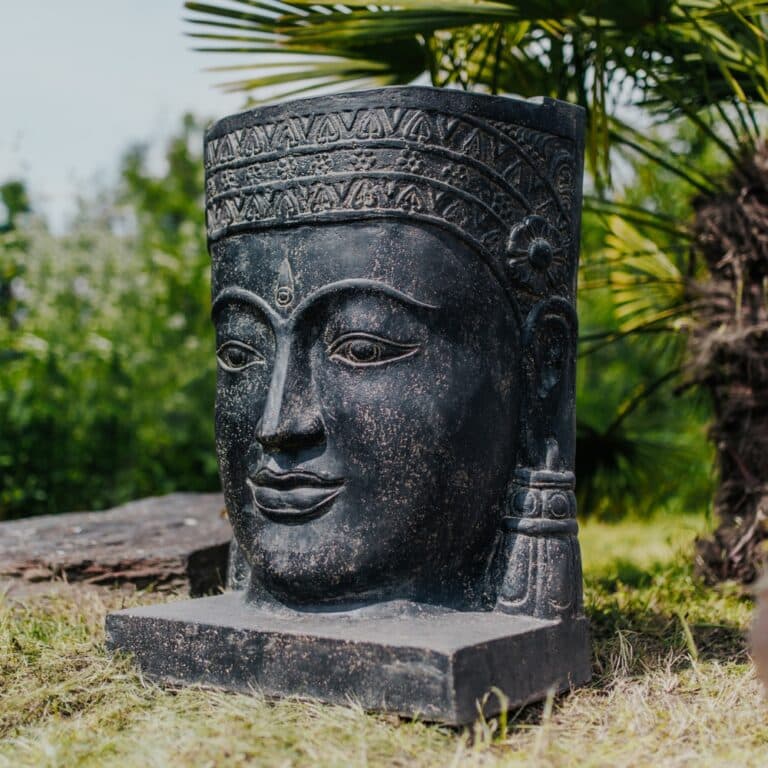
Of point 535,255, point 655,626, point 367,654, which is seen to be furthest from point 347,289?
point 655,626

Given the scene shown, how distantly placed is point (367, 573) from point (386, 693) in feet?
1.32

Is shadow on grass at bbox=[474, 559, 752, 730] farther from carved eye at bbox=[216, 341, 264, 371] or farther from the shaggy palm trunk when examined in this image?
carved eye at bbox=[216, 341, 264, 371]

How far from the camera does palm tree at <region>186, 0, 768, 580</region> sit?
4.26 metres

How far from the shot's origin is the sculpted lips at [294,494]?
10.00 feet

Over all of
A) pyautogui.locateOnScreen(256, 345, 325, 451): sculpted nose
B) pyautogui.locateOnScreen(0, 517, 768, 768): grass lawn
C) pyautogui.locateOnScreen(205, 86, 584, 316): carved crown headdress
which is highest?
pyautogui.locateOnScreen(205, 86, 584, 316): carved crown headdress

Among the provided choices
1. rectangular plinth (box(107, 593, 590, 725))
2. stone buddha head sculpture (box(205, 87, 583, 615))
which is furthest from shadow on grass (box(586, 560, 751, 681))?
stone buddha head sculpture (box(205, 87, 583, 615))

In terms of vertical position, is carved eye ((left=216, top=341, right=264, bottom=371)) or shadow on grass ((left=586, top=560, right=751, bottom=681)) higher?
carved eye ((left=216, top=341, right=264, bottom=371))

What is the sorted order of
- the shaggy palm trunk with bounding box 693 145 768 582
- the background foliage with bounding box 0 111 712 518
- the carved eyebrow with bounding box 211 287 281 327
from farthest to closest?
the background foliage with bounding box 0 111 712 518 < the shaggy palm trunk with bounding box 693 145 768 582 < the carved eyebrow with bounding box 211 287 281 327

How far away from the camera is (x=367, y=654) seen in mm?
2762

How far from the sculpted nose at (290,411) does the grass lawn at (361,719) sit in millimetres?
721

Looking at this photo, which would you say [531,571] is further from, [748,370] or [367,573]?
[748,370]

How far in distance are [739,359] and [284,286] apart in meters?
2.39

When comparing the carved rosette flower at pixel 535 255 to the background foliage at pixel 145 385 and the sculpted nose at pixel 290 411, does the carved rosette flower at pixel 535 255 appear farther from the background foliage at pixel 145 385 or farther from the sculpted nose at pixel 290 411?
the background foliage at pixel 145 385

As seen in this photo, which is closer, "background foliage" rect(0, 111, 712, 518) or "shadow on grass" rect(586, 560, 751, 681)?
"shadow on grass" rect(586, 560, 751, 681)
